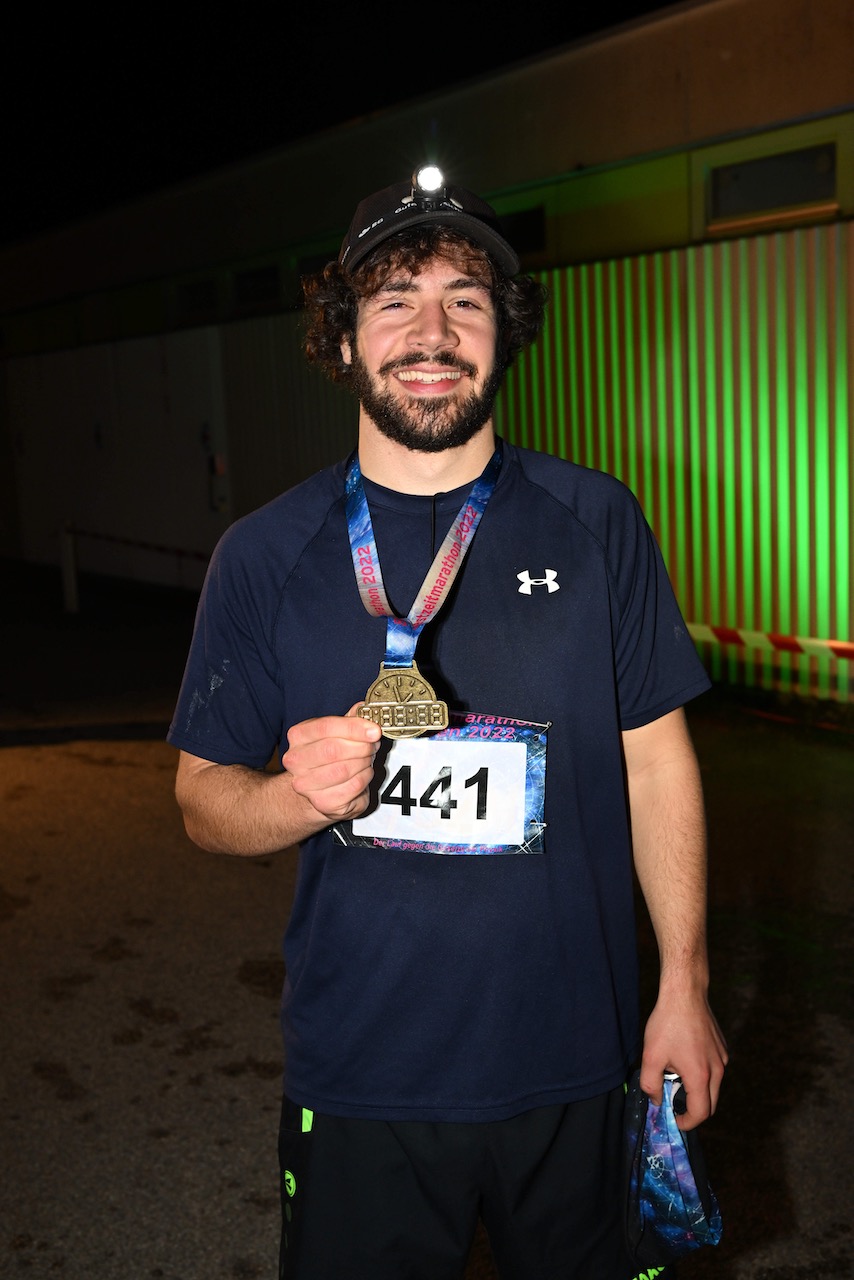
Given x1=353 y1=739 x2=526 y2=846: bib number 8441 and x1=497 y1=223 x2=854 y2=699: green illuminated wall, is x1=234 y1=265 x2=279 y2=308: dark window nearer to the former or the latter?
x1=497 y1=223 x2=854 y2=699: green illuminated wall

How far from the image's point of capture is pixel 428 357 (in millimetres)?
2361

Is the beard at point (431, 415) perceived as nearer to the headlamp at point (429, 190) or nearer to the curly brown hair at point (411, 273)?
the curly brown hair at point (411, 273)

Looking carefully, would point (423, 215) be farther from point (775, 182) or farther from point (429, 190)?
point (775, 182)

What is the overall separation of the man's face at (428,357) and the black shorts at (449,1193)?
1.17 meters

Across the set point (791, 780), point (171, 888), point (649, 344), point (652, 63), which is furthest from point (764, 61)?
point (171, 888)

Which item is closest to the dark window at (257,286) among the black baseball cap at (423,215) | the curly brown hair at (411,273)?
the curly brown hair at (411,273)

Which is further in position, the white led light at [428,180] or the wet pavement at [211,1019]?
the wet pavement at [211,1019]

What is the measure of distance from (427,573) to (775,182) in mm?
7975

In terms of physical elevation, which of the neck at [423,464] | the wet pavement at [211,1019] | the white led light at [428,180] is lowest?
the wet pavement at [211,1019]

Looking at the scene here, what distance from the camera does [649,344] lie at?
9.88 m

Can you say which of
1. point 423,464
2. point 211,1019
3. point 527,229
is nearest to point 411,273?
point 423,464

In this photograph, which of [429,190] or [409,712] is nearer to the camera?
[409,712]

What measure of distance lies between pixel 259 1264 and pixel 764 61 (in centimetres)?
809

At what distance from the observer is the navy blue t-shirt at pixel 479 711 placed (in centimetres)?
226
